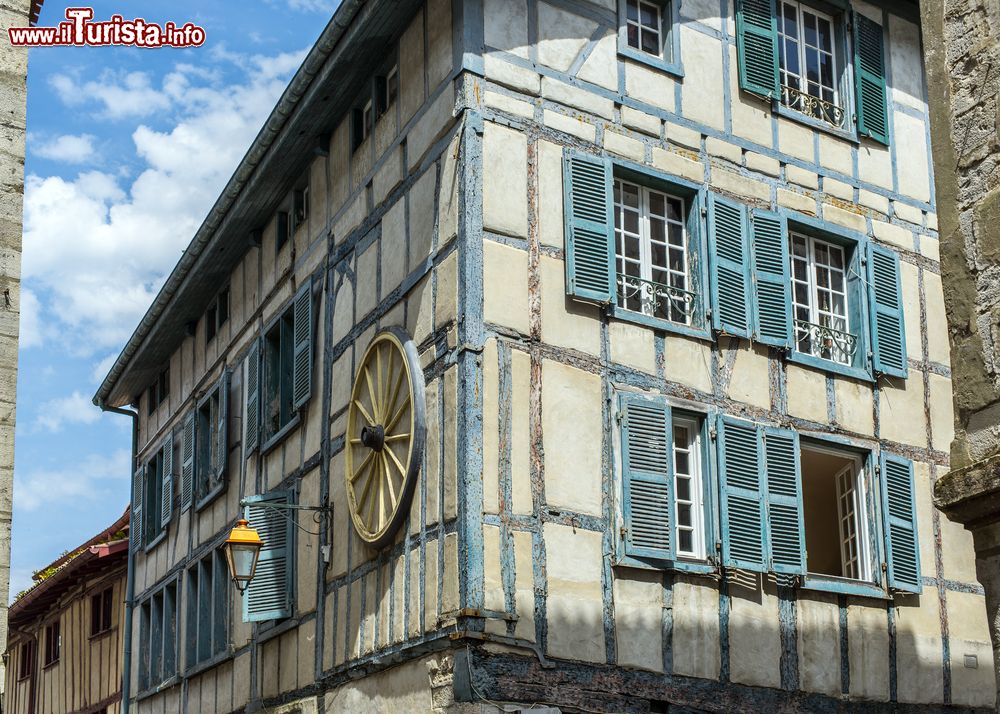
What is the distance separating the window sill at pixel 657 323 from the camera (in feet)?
37.5

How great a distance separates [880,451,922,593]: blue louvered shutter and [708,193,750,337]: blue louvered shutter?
1786 mm

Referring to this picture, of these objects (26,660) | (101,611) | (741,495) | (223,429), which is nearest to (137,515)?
(101,611)

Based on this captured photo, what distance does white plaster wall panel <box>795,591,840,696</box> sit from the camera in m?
11.6

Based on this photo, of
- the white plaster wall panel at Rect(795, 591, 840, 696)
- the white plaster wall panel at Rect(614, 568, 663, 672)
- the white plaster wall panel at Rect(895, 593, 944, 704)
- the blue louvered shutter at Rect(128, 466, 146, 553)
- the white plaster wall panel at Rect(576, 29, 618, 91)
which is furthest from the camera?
the blue louvered shutter at Rect(128, 466, 146, 553)

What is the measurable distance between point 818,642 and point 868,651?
20.8 inches

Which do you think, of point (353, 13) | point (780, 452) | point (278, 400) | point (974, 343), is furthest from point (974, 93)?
point (278, 400)

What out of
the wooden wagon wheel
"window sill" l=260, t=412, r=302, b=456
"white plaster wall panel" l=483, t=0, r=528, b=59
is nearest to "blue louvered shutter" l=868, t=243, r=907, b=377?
"white plaster wall panel" l=483, t=0, r=528, b=59

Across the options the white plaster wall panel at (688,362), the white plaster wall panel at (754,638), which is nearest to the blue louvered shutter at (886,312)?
the white plaster wall panel at (688,362)

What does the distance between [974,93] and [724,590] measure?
233 inches

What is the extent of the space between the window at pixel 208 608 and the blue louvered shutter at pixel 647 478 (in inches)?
232

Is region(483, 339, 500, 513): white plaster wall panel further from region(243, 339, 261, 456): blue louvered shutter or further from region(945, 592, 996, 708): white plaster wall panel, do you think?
region(243, 339, 261, 456): blue louvered shutter

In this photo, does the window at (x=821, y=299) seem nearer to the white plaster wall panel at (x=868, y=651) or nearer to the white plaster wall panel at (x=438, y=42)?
the white plaster wall panel at (x=868, y=651)

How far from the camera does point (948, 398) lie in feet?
43.6

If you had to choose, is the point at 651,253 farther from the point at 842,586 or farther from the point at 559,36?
the point at 842,586
